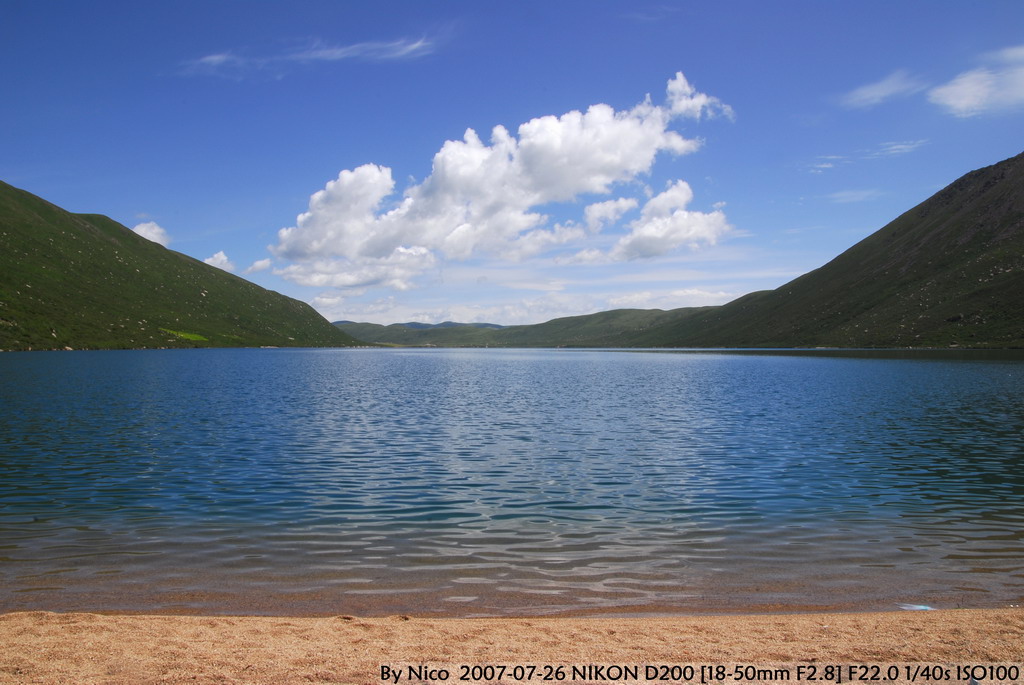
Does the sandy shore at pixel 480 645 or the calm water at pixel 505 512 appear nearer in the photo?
the sandy shore at pixel 480 645

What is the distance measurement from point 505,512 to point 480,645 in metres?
11.9

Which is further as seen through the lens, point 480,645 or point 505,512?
point 505,512

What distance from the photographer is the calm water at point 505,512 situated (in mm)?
15414

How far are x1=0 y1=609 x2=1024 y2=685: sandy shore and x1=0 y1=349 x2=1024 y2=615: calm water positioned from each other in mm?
1436

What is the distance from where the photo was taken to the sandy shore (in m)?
10.4

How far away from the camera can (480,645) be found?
11586mm

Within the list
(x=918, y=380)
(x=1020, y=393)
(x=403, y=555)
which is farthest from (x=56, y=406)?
(x=918, y=380)

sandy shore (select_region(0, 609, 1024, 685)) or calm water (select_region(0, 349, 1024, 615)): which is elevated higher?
sandy shore (select_region(0, 609, 1024, 685))

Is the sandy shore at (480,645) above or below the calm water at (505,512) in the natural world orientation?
above

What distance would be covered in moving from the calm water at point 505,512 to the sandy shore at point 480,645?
1.44 metres

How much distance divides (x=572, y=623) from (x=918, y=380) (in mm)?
94783

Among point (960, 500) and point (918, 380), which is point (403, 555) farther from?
point (918, 380)

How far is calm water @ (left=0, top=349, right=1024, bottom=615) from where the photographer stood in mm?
15414

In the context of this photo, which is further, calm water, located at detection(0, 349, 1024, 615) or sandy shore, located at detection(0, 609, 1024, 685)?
calm water, located at detection(0, 349, 1024, 615)
